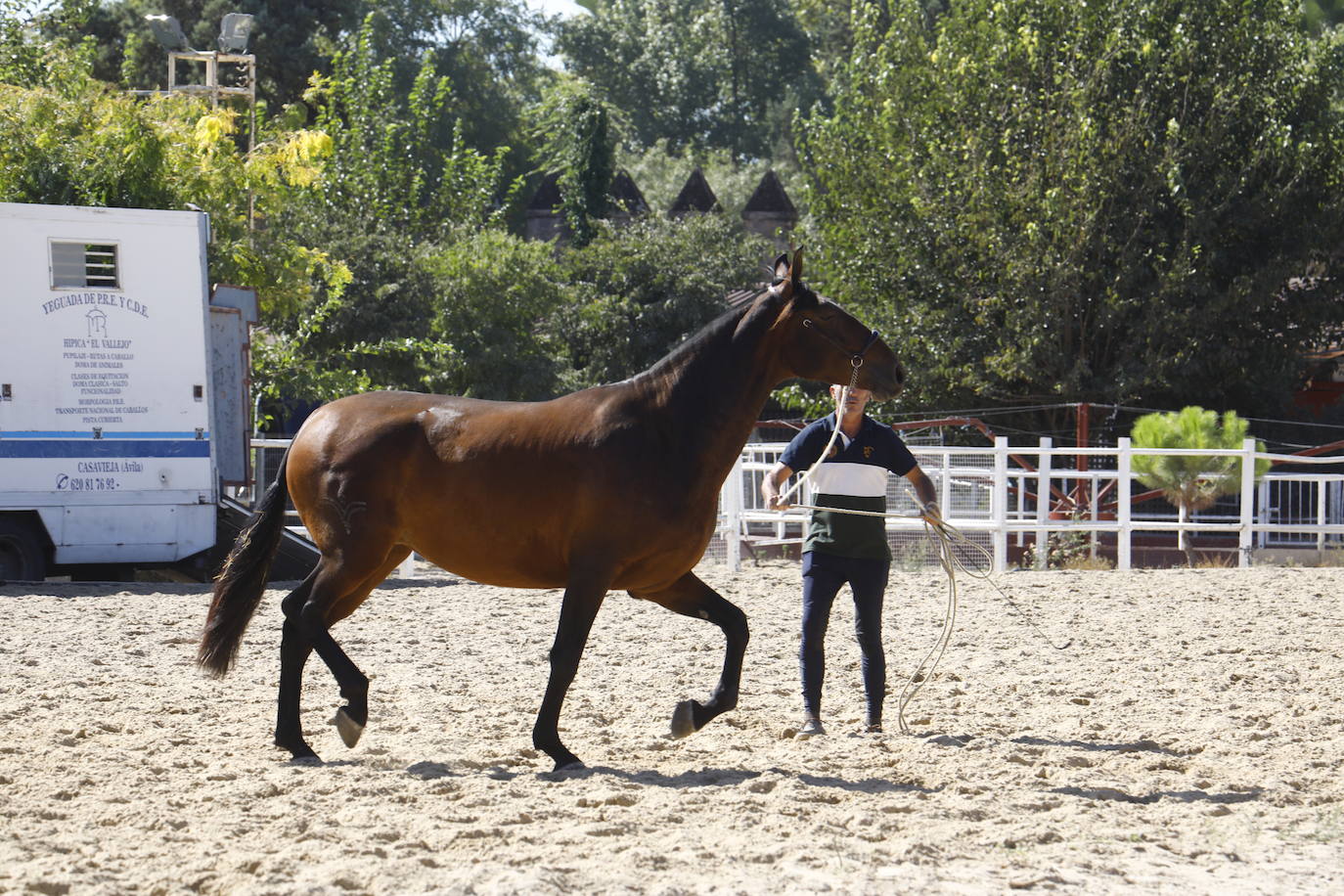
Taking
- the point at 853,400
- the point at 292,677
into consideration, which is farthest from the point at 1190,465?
the point at 292,677

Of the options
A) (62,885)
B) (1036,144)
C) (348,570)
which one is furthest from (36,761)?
(1036,144)

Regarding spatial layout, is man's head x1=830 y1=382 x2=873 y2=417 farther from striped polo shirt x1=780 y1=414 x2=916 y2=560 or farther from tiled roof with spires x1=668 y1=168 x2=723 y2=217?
tiled roof with spires x1=668 y1=168 x2=723 y2=217

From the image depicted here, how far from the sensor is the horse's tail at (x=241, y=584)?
5.70 metres

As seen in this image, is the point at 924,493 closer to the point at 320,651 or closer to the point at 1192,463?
the point at 320,651

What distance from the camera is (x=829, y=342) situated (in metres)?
5.40

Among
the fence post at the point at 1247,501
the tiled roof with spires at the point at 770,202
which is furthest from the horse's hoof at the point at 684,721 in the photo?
the tiled roof with spires at the point at 770,202

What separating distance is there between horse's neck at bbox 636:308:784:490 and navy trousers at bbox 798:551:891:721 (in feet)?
3.06

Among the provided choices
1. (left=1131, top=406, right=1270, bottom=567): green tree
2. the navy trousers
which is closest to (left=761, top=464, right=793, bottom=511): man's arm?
the navy trousers

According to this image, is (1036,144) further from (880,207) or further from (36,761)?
(36,761)

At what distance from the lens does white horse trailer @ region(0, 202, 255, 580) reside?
1145cm

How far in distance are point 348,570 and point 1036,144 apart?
16.8 m

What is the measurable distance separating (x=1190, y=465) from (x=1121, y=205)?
5973mm

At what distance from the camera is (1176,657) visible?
25.9 ft

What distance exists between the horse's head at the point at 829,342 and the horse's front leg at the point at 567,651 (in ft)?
3.80
